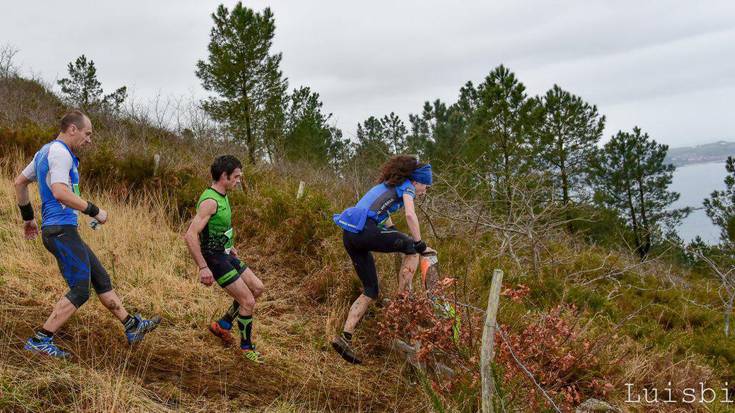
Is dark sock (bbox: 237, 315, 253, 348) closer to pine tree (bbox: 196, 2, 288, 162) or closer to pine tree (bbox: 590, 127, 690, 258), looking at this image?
pine tree (bbox: 196, 2, 288, 162)

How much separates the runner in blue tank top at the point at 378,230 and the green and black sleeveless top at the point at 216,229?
Result: 984 mm

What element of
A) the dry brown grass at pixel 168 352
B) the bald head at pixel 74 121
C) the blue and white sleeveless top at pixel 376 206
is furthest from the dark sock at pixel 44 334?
the blue and white sleeveless top at pixel 376 206

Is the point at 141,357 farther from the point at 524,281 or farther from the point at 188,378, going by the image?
the point at 524,281

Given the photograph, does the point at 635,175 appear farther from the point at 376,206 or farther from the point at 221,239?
the point at 221,239

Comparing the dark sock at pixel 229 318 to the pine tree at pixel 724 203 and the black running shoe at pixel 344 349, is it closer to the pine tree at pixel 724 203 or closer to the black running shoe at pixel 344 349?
the black running shoe at pixel 344 349

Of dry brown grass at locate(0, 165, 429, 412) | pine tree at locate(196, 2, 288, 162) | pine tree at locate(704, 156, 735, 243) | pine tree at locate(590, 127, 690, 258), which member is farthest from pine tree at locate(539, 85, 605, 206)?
dry brown grass at locate(0, 165, 429, 412)

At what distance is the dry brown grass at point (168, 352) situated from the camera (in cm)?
306

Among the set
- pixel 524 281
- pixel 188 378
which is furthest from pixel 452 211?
pixel 188 378

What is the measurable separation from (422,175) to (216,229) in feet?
5.92

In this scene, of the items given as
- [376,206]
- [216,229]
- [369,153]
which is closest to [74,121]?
[216,229]

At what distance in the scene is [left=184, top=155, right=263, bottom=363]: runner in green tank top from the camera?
3490 mm

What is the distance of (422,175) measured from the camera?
4.28m

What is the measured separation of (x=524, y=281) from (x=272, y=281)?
322 cm

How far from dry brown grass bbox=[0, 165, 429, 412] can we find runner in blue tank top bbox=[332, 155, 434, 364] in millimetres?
442
